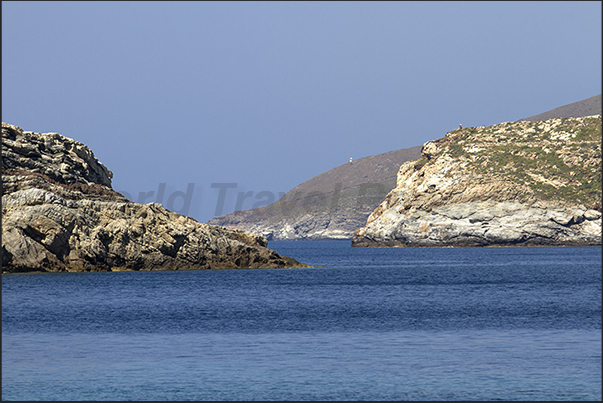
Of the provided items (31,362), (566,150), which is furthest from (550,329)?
(566,150)

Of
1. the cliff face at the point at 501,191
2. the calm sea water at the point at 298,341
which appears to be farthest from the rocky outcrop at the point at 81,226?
the cliff face at the point at 501,191

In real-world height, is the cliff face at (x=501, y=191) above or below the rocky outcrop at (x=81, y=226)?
above

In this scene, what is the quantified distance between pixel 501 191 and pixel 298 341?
13860 cm

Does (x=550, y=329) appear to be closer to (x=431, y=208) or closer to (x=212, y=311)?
(x=212, y=311)

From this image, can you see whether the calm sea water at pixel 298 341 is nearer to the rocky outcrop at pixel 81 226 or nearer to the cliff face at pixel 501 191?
the rocky outcrop at pixel 81 226

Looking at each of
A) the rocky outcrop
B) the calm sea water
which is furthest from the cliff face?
the calm sea water

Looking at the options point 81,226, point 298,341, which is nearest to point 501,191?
point 81,226

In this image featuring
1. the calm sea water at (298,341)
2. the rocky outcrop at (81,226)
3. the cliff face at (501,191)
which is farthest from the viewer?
the cliff face at (501,191)

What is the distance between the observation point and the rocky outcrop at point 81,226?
7038 centimetres

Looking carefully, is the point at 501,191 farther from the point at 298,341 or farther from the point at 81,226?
the point at 298,341

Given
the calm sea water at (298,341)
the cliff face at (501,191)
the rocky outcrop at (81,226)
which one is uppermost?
the cliff face at (501,191)

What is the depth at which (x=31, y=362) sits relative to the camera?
27.4 metres

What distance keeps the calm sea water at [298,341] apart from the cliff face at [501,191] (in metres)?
98.9

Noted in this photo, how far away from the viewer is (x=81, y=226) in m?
72.7
